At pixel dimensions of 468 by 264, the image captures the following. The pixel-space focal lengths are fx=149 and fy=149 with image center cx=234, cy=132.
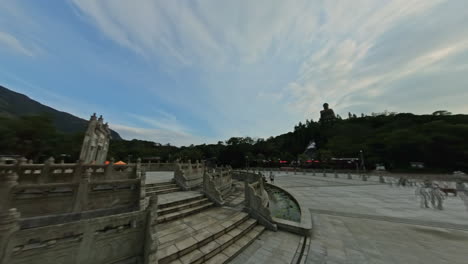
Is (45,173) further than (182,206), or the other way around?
(182,206)

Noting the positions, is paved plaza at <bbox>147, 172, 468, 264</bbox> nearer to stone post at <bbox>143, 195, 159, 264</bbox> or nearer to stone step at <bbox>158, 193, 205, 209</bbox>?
stone post at <bbox>143, 195, 159, 264</bbox>

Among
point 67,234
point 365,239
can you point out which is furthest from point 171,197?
point 365,239

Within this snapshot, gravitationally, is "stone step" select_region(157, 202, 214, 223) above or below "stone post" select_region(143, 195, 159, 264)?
below

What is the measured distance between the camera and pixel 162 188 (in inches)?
345

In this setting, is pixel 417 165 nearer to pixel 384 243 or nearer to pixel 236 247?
pixel 384 243

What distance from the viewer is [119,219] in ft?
9.62

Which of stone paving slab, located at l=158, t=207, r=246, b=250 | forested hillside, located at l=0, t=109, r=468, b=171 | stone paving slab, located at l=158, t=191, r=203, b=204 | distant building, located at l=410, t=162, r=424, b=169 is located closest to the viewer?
stone paving slab, located at l=158, t=207, r=246, b=250

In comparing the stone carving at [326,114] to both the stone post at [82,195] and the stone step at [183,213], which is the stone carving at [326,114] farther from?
the stone post at [82,195]

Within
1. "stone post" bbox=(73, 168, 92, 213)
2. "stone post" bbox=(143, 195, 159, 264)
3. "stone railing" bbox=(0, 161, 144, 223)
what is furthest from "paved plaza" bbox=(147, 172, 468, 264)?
"stone post" bbox=(73, 168, 92, 213)

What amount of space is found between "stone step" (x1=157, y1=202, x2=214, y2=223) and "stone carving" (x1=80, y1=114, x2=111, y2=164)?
1351 cm

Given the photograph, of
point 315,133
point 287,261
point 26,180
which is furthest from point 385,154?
point 26,180

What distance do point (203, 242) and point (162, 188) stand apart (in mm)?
5674

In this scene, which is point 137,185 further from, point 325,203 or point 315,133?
point 315,133

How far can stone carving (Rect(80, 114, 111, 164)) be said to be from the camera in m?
14.8
